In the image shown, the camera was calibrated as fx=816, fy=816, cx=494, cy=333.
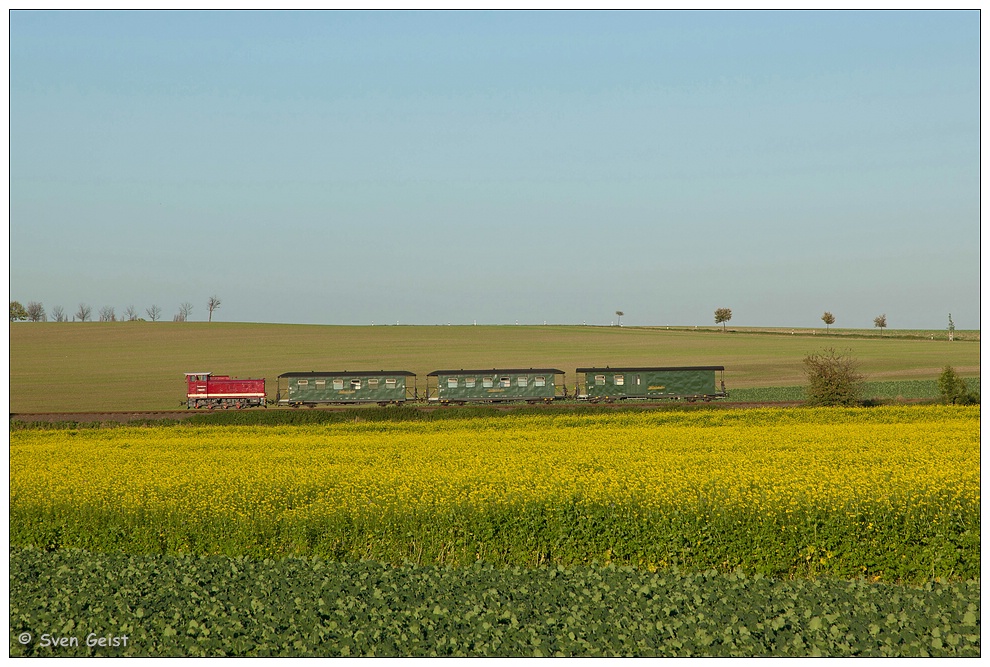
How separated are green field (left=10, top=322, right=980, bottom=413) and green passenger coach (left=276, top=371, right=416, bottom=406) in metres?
10.1

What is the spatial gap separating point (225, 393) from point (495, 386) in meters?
16.9

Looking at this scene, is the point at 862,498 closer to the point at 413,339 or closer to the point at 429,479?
the point at 429,479

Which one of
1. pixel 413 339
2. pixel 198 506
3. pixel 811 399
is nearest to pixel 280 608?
pixel 198 506

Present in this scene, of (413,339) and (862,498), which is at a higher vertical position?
(413,339)

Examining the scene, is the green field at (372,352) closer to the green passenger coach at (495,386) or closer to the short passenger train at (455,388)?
the short passenger train at (455,388)

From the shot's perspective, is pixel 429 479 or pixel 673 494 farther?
pixel 429 479

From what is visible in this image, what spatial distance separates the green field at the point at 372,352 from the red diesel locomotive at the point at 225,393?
4.11 metres

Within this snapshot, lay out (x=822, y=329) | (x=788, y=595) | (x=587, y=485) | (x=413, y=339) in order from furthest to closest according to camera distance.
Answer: (x=822, y=329) → (x=413, y=339) → (x=587, y=485) → (x=788, y=595)

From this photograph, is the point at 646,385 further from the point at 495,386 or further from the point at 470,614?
the point at 470,614

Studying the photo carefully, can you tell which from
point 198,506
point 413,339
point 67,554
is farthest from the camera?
point 413,339

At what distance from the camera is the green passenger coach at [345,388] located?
51.0m

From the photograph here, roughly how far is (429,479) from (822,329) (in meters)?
124

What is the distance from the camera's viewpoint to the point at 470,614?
10.1 metres

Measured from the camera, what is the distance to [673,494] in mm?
14984
